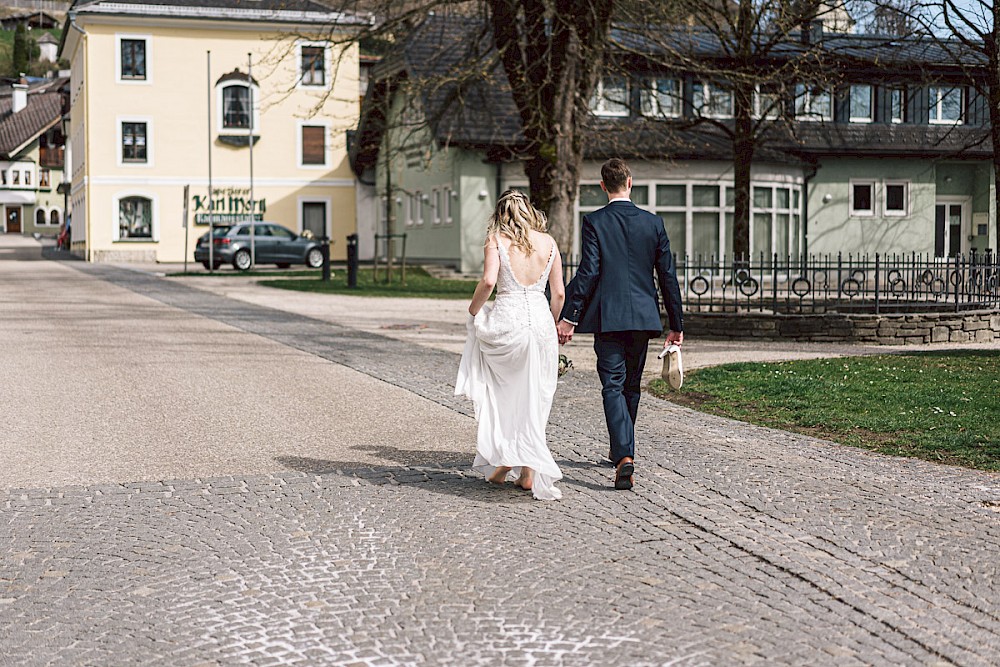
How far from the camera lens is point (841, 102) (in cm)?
3888

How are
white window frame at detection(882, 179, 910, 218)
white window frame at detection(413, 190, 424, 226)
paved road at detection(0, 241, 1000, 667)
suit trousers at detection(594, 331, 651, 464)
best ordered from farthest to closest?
white window frame at detection(413, 190, 424, 226), white window frame at detection(882, 179, 910, 218), suit trousers at detection(594, 331, 651, 464), paved road at detection(0, 241, 1000, 667)

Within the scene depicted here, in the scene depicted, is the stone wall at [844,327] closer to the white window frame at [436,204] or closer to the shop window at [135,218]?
the white window frame at [436,204]

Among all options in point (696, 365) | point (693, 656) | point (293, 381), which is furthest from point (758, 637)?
point (696, 365)

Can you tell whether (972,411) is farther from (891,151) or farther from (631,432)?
(891,151)

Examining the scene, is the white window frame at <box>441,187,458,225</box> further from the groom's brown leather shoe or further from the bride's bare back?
the groom's brown leather shoe

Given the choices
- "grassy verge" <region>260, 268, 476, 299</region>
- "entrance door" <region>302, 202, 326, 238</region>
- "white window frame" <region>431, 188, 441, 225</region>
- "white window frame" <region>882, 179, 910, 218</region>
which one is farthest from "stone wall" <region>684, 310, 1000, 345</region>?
"entrance door" <region>302, 202, 326, 238</region>

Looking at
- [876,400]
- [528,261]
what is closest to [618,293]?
[528,261]

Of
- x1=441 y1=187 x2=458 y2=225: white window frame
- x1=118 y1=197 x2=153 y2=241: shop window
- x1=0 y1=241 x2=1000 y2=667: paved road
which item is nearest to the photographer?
x1=0 y1=241 x2=1000 y2=667: paved road

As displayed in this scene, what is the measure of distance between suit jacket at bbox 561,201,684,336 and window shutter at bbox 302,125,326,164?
4668cm

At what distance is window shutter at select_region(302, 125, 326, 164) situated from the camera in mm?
52812

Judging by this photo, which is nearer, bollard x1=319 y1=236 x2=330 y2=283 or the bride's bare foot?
the bride's bare foot

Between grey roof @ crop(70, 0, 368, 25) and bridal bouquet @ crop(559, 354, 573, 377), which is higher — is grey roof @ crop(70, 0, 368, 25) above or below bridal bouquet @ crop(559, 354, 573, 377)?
above

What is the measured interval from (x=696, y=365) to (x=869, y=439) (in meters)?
4.77

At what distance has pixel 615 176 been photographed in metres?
7.30
